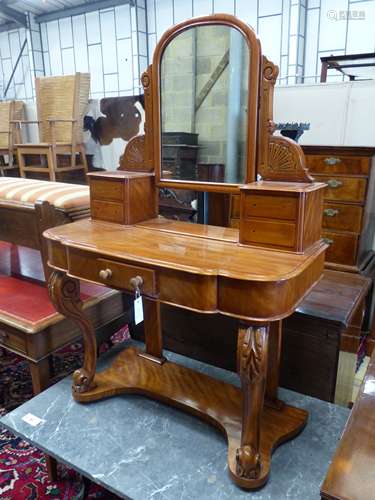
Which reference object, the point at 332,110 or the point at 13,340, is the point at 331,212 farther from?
the point at 13,340

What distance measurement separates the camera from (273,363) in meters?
1.38

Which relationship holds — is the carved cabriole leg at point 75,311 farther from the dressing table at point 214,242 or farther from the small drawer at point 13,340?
the small drawer at point 13,340

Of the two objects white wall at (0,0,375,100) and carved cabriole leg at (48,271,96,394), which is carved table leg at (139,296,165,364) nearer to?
carved cabriole leg at (48,271,96,394)

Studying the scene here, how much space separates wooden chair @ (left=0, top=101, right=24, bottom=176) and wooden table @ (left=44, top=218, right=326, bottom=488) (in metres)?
3.47

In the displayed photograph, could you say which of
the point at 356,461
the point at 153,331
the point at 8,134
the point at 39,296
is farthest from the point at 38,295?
the point at 8,134

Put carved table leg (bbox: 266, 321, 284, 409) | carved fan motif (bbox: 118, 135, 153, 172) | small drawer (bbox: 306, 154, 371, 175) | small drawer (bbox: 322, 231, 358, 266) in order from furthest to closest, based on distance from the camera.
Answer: small drawer (bbox: 322, 231, 358, 266), small drawer (bbox: 306, 154, 371, 175), carved fan motif (bbox: 118, 135, 153, 172), carved table leg (bbox: 266, 321, 284, 409)

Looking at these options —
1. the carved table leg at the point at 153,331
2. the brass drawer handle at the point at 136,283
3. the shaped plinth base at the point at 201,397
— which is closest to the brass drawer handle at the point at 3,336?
the shaped plinth base at the point at 201,397

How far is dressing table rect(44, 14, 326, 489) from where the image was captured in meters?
1.01

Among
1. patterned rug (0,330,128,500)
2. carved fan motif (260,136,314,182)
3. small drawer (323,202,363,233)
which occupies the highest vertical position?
carved fan motif (260,136,314,182)

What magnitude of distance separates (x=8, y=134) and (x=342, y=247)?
12.6 feet

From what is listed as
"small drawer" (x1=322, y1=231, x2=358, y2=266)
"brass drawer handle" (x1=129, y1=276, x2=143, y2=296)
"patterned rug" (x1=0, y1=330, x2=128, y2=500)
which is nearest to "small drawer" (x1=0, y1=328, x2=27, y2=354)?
"patterned rug" (x1=0, y1=330, x2=128, y2=500)

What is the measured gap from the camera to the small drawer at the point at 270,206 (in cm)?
108

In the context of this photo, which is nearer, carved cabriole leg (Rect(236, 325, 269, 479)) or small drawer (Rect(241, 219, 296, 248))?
carved cabriole leg (Rect(236, 325, 269, 479))

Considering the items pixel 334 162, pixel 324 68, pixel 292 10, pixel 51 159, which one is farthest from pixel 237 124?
pixel 292 10
